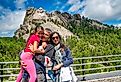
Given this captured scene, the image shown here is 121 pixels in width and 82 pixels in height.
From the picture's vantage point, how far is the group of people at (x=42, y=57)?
6.05 m

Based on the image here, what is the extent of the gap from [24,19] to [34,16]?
8.83 meters

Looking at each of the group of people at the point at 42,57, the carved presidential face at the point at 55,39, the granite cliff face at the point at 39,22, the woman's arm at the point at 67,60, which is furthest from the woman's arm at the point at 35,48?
the granite cliff face at the point at 39,22

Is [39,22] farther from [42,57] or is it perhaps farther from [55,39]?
[42,57]

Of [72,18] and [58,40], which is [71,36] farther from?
[58,40]

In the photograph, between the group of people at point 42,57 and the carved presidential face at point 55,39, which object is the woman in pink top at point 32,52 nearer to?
the group of people at point 42,57

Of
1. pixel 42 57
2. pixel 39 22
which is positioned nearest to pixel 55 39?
pixel 42 57

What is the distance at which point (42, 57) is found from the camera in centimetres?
606

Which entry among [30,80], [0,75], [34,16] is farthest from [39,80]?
[34,16]

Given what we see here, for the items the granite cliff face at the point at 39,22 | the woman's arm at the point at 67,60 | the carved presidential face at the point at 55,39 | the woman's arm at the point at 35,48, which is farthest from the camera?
the granite cliff face at the point at 39,22

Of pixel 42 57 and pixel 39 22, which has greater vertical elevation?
pixel 39 22

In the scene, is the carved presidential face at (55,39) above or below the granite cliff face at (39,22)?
below

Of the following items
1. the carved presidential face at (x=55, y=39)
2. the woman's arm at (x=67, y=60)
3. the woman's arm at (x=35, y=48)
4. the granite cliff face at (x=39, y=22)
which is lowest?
the woman's arm at (x=67, y=60)

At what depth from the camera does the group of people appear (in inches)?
238

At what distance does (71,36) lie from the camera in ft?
433
